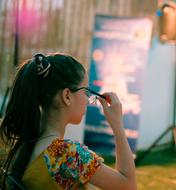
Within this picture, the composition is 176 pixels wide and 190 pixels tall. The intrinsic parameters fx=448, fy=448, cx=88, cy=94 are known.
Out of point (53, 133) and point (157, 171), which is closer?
point (53, 133)

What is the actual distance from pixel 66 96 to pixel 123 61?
10.2ft

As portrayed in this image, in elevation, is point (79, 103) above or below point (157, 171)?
above

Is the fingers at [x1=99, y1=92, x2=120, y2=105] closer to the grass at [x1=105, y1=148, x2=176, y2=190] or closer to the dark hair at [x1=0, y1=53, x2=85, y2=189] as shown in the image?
the dark hair at [x1=0, y1=53, x2=85, y2=189]

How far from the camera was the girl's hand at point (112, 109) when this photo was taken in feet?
4.17

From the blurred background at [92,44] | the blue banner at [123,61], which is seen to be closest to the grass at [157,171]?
the blurred background at [92,44]

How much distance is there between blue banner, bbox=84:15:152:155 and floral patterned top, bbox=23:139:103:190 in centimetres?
307

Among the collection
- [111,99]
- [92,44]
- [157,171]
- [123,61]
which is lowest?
[157,171]

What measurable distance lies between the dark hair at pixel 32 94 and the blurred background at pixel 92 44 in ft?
8.18

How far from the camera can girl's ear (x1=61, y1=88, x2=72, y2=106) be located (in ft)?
4.01

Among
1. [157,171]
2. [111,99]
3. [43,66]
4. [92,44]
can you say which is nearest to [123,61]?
[92,44]

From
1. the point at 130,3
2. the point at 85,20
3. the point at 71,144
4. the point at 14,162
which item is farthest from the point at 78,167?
the point at 130,3

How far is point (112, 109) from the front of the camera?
1281 millimetres

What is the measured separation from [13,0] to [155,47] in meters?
1.83

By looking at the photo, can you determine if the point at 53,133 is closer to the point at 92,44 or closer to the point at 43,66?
the point at 43,66
